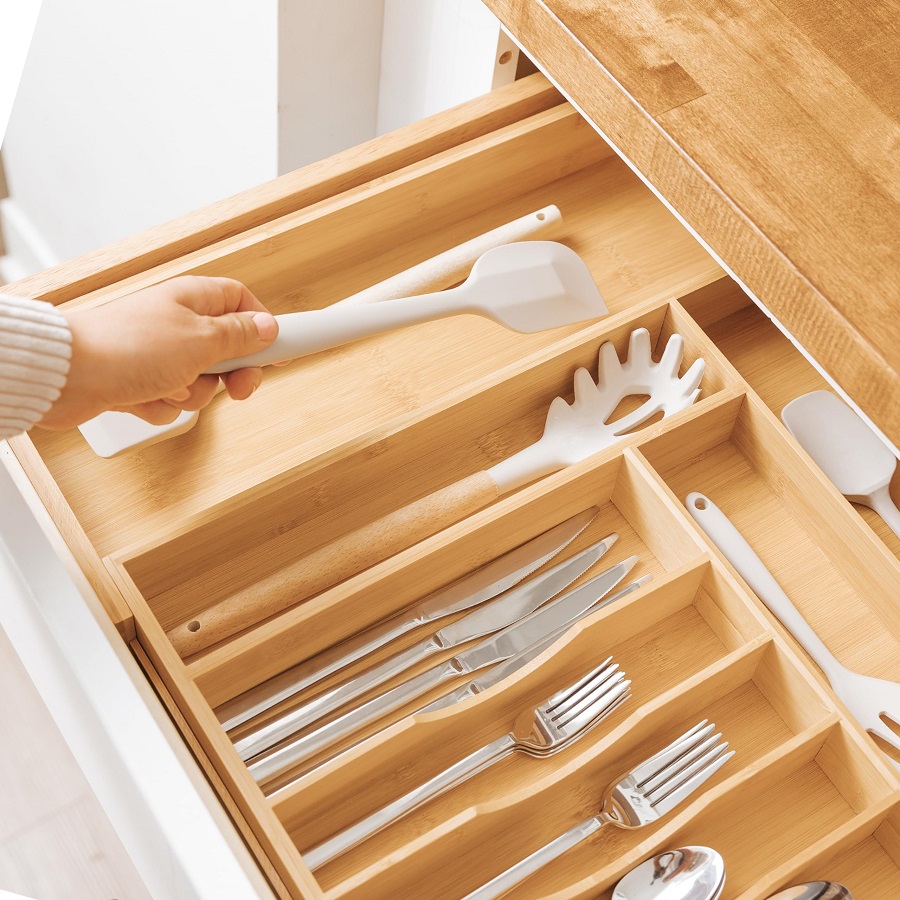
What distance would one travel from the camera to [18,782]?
558 millimetres

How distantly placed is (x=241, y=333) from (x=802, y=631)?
44 cm

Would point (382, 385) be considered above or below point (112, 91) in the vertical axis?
below

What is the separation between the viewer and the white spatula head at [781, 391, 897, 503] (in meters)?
0.84

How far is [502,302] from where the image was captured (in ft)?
2.68

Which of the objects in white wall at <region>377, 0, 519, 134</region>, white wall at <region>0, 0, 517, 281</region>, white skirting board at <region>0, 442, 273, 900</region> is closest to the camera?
white skirting board at <region>0, 442, 273, 900</region>

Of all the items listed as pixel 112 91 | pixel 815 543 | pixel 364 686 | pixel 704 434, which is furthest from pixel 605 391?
pixel 112 91

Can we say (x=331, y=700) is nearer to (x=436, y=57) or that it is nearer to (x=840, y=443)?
(x=840, y=443)

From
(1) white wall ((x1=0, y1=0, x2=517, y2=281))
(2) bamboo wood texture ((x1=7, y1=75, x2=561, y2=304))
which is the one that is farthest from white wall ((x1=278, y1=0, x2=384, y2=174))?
(2) bamboo wood texture ((x1=7, y1=75, x2=561, y2=304))

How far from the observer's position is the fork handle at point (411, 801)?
67 cm

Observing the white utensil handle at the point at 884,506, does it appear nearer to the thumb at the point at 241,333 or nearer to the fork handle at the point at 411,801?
the fork handle at the point at 411,801

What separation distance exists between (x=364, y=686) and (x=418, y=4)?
2.63ft

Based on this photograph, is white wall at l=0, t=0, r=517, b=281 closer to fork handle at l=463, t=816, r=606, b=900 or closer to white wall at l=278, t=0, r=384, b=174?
white wall at l=278, t=0, r=384, b=174

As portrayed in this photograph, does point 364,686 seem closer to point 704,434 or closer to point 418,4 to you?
point 704,434

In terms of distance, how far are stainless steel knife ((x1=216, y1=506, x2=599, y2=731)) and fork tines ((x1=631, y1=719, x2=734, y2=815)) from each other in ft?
0.52
